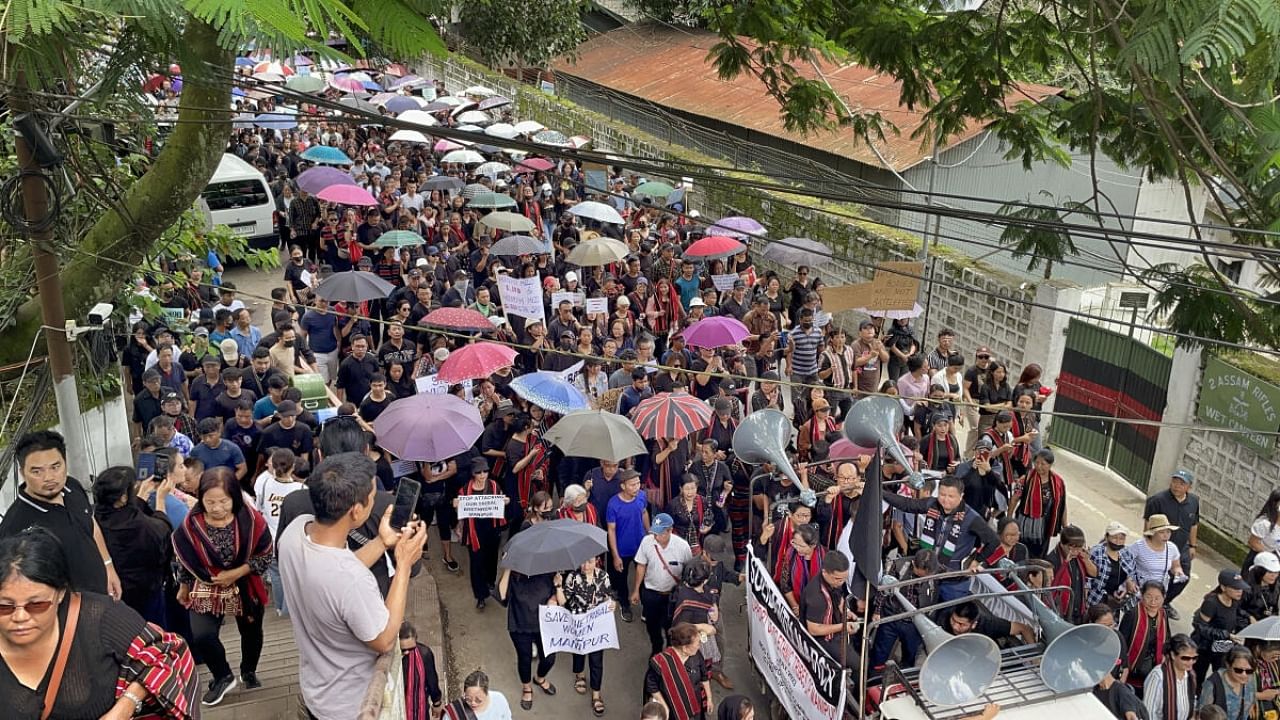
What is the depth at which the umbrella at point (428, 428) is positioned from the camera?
866 cm

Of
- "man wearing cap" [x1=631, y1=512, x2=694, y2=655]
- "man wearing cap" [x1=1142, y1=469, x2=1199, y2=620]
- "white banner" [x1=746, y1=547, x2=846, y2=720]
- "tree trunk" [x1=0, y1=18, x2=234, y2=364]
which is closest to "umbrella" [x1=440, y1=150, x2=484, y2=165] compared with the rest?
"tree trunk" [x1=0, y1=18, x2=234, y2=364]

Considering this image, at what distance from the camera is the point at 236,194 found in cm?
1791

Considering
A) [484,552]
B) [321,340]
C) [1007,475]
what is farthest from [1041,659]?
[321,340]

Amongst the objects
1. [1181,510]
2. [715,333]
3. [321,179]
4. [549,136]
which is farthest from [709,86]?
[1181,510]

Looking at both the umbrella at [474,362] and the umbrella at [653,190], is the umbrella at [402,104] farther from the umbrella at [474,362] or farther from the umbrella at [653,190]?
the umbrella at [474,362]

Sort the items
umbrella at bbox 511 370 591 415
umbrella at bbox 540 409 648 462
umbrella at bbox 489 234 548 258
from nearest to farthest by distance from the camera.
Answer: umbrella at bbox 540 409 648 462
umbrella at bbox 511 370 591 415
umbrella at bbox 489 234 548 258

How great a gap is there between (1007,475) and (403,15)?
7428mm

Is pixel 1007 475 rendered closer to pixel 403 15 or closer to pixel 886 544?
pixel 886 544

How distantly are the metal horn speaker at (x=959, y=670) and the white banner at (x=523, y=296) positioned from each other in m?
7.56

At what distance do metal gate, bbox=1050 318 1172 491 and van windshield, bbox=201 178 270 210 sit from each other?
40.9ft

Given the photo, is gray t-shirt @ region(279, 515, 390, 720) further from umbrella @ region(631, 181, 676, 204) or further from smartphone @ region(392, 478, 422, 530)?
umbrella @ region(631, 181, 676, 204)

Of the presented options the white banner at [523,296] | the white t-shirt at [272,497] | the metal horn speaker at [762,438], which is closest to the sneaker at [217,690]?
the white t-shirt at [272,497]

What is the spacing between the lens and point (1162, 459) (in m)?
12.1

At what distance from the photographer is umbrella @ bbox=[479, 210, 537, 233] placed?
16.0 metres
